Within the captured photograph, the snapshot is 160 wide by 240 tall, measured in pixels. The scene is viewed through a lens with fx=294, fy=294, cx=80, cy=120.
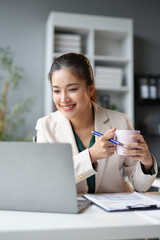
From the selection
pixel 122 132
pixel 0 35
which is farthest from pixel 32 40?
pixel 122 132

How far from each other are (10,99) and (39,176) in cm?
278

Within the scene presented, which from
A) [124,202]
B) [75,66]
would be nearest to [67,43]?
[75,66]

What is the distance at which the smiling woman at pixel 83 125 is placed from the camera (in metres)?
1.40

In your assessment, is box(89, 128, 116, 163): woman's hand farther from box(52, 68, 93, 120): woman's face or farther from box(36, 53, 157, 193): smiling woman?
box(52, 68, 93, 120): woman's face

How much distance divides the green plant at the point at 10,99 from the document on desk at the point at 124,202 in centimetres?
237

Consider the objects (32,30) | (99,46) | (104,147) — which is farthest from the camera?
(99,46)

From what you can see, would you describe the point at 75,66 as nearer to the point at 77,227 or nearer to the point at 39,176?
the point at 39,176

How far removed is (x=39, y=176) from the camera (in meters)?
0.83

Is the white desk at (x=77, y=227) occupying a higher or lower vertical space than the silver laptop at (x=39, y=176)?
lower

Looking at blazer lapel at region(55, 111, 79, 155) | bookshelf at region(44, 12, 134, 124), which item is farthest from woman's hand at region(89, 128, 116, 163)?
bookshelf at region(44, 12, 134, 124)

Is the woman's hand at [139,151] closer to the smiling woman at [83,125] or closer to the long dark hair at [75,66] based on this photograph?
the smiling woman at [83,125]

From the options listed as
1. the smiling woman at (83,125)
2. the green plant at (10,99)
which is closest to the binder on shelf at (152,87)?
the green plant at (10,99)

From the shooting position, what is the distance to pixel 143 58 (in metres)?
4.04

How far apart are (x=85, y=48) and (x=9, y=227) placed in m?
3.26
